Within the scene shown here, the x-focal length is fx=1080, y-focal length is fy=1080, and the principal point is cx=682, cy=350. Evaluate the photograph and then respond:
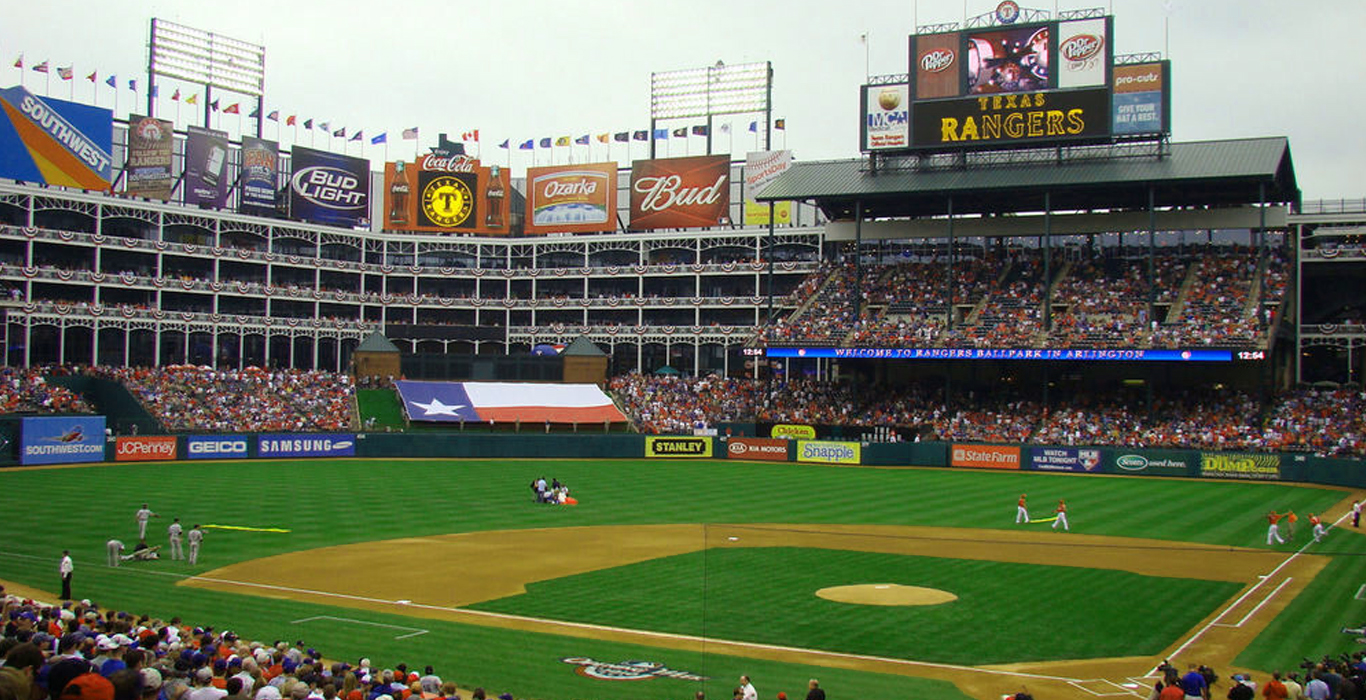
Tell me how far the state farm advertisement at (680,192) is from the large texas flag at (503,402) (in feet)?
57.3

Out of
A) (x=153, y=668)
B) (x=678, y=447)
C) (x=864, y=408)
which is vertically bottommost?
(x=678, y=447)

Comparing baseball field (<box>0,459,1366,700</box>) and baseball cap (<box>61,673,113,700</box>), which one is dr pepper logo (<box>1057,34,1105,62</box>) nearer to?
baseball field (<box>0,459,1366,700</box>)

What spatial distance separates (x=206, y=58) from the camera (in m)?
88.9

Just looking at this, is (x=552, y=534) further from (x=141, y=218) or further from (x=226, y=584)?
Answer: (x=141, y=218)

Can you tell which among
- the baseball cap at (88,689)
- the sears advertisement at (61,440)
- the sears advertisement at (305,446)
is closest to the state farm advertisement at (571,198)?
the sears advertisement at (305,446)

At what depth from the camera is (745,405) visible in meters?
78.9

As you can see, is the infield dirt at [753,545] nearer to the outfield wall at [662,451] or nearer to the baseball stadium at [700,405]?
the baseball stadium at [700,405]

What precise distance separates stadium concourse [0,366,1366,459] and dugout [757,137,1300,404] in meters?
2.08

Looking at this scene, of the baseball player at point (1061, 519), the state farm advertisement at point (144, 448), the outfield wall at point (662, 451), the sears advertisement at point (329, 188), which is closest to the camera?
the baseball player at point (1061, 519)

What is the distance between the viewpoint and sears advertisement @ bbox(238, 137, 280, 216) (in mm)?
87562

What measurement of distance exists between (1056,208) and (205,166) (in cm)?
6512

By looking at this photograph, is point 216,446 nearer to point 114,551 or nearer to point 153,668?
point 114,551

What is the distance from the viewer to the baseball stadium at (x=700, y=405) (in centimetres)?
2062

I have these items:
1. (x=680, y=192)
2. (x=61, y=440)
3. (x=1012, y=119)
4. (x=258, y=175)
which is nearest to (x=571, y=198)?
(x=680, y=192)
